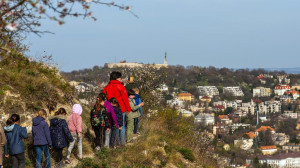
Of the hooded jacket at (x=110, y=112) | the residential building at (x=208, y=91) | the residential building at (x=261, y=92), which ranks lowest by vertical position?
the residential building at (x=261, y=92)

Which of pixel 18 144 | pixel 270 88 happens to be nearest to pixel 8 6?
pixel 18 144

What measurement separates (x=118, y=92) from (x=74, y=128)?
1010mm

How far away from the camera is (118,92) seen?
24.9 feet

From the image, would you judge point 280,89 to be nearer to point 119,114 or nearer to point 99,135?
point 99,135

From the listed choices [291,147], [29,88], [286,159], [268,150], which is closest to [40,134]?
[29,88]

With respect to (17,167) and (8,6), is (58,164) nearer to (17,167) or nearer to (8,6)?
(17,167)

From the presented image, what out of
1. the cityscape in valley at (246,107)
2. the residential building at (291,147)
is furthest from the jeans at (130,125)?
the residential building at (291,147)

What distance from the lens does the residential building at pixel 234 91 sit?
135 metres

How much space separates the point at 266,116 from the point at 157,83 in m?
113

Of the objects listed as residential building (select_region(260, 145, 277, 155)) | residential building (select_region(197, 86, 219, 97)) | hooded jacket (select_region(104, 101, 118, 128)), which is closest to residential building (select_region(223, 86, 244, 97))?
residential building (select_region(197, 86, 219, 97))

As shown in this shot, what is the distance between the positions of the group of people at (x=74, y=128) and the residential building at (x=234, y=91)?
12821 centimetres

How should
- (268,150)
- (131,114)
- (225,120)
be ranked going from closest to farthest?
(131,114), (268,150), (225,120)

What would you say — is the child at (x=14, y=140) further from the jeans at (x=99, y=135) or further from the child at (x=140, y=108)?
the child at (x=140, y=108)

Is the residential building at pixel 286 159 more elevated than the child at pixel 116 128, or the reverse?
the child at pixel 116 128
